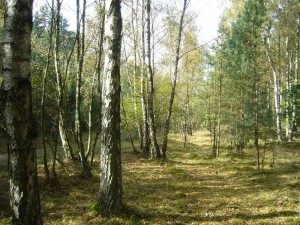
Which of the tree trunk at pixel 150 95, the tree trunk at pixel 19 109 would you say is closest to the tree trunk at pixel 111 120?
the tree trunk at pixel 19 109

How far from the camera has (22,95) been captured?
3.74 meters

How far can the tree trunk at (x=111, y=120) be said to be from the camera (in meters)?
6.46

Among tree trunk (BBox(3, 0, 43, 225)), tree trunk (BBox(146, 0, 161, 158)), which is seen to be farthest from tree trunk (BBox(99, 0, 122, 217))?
tree trunk (BBox(146, 0, 161, 158))

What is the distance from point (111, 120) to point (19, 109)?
113 inches

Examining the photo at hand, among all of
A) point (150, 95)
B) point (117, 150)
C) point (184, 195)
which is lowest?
point (184, 195)

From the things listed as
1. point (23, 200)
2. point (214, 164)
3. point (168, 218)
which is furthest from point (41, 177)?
point (214, 164)

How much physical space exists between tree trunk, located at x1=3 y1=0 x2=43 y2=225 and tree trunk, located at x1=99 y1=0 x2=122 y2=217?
8.85 ft

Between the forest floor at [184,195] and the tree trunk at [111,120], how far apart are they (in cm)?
43

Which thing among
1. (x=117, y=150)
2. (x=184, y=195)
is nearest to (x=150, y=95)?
(x=184, y=195)

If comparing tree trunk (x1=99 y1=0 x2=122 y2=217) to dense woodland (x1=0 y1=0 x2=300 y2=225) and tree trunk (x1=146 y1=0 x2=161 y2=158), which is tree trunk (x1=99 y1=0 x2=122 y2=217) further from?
tree trunk (x1=146 y1=0 x2=161 y2=158)

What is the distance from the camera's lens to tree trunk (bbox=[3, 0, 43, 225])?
12.2ft

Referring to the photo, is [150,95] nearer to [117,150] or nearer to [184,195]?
[184,195]

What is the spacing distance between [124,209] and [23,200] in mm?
3334

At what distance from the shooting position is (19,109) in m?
3.72
